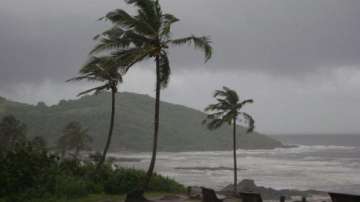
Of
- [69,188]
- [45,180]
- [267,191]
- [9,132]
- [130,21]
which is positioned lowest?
[267,191]

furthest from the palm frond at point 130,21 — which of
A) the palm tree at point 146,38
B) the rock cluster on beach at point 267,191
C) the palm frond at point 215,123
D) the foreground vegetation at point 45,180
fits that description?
the rock cluster on beach at point 267,191

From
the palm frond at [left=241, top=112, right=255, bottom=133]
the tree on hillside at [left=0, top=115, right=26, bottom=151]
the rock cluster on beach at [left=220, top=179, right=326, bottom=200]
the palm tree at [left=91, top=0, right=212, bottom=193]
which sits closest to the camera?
the palm tree at [left=91, top=0, right=212, bottom=193]

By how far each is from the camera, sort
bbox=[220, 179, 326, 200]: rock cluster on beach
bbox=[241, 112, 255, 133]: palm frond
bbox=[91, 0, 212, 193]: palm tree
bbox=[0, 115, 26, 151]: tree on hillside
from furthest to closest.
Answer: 1. bbox=[0, 115, 26, 151]: tree on hillside
2. bbox=[220, 179, 326, 200]: rock cluster on beach
3. bbox=[241, 112, 255, 133]: palm frond
4. bbox=[91, 0, 212, 193]: palm tree

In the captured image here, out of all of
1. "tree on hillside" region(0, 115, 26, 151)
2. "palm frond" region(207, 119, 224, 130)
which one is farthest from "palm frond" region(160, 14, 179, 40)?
"tree on hillside" region(0, 115, 26, 151)

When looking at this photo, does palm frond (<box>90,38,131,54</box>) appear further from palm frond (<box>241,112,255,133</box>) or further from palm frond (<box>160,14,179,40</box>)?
palm frond (<box>241,112,255,133</box>)

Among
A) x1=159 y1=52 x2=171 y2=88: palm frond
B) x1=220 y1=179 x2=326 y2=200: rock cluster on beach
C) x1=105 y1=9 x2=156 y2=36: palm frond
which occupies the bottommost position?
x1=220 y1=179 x2=326 y2=200: rock cluster on beach

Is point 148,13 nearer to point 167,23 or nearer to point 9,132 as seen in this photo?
point 167,23

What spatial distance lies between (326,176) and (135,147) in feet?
382

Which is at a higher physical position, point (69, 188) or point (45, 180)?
point (45, 180)

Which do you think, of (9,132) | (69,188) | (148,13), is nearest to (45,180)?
(69,188)

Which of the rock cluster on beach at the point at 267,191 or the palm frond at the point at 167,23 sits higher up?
the palm frond at the point at 167,23

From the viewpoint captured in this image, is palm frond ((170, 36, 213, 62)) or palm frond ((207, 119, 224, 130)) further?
palm frond ((207, 119, 224, 130))

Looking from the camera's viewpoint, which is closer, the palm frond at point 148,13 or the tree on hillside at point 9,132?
the palm frond at point 148,13

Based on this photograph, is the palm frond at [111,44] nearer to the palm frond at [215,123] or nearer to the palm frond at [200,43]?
the palm frond at [200,43]
